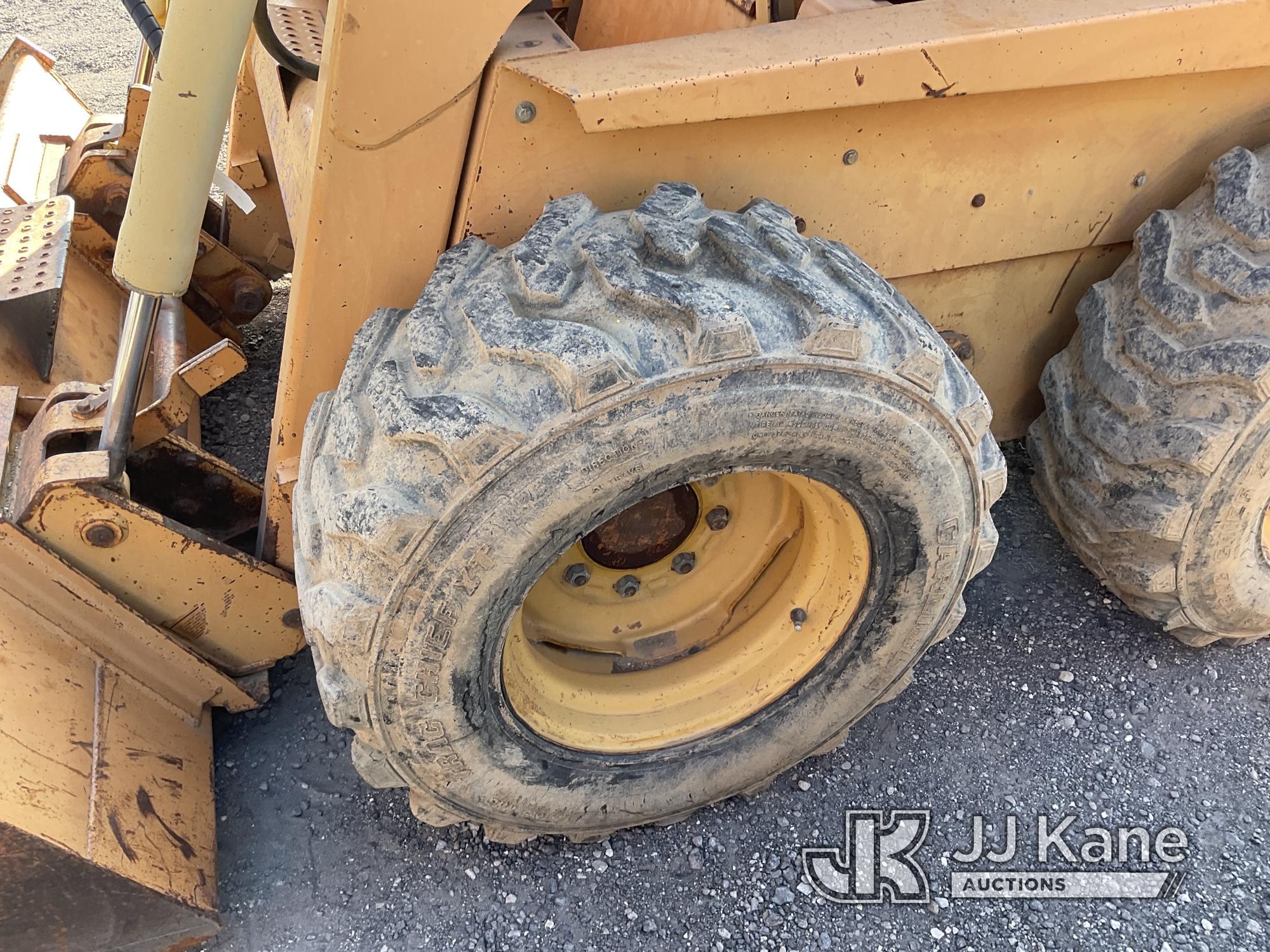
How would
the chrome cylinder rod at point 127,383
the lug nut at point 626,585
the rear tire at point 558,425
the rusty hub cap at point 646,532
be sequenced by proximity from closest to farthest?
the rear tire at point 558,425, the chrome cylinder rod at point 127,383, the rusty hub cap at point 646,532, the lug nut at point 626,585

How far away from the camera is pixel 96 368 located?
96.7 inches

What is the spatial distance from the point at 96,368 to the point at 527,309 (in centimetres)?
159

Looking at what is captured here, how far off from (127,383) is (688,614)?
3.91 feet

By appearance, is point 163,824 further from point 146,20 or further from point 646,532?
point 146,20

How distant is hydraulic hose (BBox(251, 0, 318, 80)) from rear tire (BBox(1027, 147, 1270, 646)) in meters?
1.66

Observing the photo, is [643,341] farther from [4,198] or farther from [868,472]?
[4,198]

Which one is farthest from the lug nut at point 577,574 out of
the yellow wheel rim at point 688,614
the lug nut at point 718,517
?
the lug nut at point 718,517

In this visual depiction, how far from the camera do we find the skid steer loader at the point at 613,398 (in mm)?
1414

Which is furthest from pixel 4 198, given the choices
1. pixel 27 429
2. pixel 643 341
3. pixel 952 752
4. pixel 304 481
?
pixel 952 752

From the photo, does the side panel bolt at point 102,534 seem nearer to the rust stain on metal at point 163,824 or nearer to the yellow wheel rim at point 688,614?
the rust stain on metal at point 163,824

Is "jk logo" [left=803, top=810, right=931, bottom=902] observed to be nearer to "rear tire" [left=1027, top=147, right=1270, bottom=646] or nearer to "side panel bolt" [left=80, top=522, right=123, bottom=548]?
"rear tire" [left=1027, top=147, right=1270, bottom=646]

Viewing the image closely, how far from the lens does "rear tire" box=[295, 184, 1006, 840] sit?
4.50ft

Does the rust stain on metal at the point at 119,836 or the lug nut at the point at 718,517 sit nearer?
the rust stain on metal at the point at 119,836

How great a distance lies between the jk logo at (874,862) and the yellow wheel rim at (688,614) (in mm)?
401
